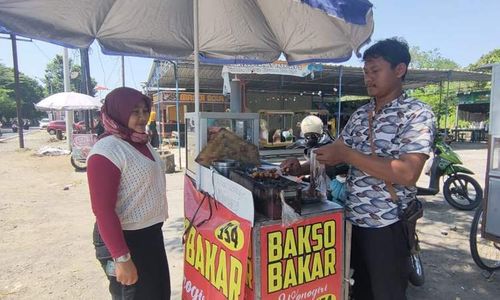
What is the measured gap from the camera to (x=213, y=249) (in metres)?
1.75

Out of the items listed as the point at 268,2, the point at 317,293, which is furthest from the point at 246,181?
the point at 268,2

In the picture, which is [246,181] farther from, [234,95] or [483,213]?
[234,95]

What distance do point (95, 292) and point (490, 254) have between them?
13.2 ft

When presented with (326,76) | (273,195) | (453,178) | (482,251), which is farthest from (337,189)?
(326,76)

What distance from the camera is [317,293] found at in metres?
1.64

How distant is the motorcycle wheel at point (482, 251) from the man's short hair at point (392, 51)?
7.82ft

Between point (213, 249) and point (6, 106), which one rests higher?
point (6, 106)

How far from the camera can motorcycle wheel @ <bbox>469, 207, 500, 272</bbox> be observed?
317 centimetres

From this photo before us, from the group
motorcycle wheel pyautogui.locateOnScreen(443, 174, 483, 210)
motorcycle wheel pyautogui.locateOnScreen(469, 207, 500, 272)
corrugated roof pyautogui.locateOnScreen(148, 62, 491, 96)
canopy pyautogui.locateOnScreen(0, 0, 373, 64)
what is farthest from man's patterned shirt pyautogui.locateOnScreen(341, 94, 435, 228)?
corrugated roof pyautogui.locateOnScreen(148, 62, 491, 96)

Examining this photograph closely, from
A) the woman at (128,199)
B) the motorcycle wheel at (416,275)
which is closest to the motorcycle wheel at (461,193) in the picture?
the motorcycle wheel at (416,275)

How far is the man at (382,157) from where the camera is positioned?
4.92 ft

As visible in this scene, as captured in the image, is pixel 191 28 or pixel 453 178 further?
pixel 453 178

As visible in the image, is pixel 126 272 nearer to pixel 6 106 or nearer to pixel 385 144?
pixel 385 144

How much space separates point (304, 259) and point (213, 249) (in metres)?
0.48
